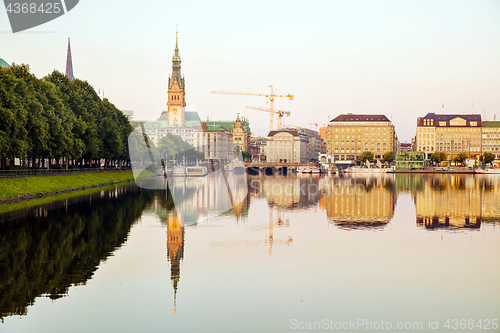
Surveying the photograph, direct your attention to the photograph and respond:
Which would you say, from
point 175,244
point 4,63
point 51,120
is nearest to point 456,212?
point 175,244

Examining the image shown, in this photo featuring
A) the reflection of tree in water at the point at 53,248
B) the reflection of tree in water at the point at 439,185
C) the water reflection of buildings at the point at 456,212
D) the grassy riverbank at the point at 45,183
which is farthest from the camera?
the reflection of tree in water at the point at 439,185

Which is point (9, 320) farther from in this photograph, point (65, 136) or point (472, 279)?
point (65, 136)

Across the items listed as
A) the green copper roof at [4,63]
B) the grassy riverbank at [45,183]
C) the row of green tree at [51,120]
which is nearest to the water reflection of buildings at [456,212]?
the grassy riverbank at [45,183]

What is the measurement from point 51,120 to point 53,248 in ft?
176

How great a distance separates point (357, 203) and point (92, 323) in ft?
159

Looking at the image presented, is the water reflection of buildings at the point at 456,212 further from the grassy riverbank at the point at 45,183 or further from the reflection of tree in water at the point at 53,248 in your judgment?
the grassy riverbank at the point at 45,183

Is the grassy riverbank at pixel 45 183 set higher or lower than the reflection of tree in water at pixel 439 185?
higher

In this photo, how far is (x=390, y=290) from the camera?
21641mm

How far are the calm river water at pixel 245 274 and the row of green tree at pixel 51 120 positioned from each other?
2429 centimetres

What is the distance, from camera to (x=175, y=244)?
32.3 metres

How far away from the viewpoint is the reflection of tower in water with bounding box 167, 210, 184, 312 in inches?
950

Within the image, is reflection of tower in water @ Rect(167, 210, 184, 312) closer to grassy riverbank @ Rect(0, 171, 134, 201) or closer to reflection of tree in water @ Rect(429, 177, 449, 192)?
grassy riverbank @ Rect(0, 171, 134, 201)

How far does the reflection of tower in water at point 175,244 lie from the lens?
2412 centimetres

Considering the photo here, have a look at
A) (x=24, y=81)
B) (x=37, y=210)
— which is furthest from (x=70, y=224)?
(x=24, y=81)
